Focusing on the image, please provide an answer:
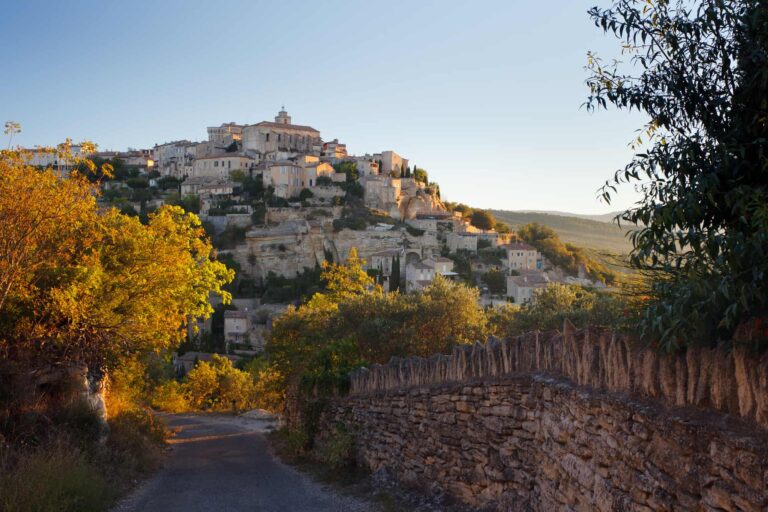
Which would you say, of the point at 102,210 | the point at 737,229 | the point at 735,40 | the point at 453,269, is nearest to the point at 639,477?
the point at 737,229

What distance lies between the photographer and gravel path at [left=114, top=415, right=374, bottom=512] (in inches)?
420

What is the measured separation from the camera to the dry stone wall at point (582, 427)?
3.79 meters

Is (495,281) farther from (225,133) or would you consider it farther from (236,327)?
(225,133)

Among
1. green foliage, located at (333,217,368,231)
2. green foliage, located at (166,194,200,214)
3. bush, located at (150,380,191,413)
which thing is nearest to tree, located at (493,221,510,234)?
green foliage, located at (333,217,368,231)

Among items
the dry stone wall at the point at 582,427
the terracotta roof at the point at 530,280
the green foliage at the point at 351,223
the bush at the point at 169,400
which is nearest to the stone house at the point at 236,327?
the green foliage at the point at 351,223

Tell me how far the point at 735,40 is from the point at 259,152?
483 ft

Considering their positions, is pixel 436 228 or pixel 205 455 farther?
pixel 436 228

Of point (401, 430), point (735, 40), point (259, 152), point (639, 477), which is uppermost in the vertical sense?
point (259, 152)

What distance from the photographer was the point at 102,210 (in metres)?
14.9

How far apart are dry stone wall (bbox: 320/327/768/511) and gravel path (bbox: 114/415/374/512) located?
1.76 meters

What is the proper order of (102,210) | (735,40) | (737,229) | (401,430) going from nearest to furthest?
(737,229) → (735,40) → (401,430) → (102,210)

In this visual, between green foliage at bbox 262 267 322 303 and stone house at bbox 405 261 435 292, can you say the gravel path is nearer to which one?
stone house at bbox 405 261 435 292

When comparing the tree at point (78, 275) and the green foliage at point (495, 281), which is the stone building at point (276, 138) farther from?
the tree at point (78, 275)

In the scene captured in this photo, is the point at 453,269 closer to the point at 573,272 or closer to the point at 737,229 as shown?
the point at 573,272
